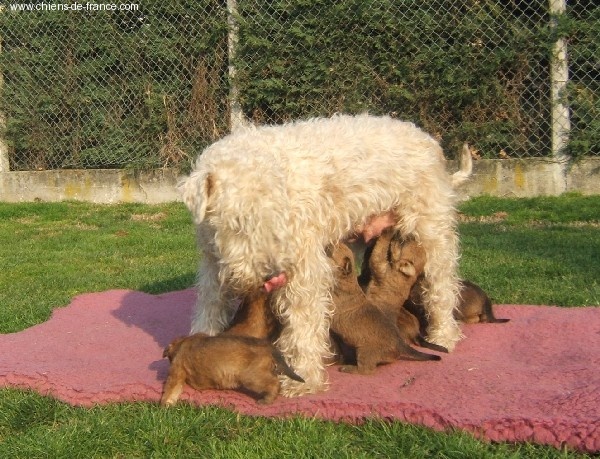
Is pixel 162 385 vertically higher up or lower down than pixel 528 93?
lower down

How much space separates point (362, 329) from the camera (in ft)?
15.9

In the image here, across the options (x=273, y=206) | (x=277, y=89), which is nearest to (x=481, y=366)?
(x=273, y=206)

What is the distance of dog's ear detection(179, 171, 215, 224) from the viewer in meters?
4.20

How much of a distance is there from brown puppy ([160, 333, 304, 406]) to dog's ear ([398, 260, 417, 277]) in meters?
1.38

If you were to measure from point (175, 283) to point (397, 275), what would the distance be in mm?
2788

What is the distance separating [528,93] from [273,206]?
278 inches

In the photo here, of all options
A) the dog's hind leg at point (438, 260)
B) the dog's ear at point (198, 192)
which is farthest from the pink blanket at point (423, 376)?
the dog's ear at point (198, 192)

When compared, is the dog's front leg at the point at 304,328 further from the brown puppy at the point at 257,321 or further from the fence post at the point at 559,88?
the fence post at the point at 559,88

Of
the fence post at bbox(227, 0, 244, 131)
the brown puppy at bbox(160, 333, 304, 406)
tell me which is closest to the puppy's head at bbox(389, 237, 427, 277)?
the brown puppy at bbox(160, 333, 304, 406)

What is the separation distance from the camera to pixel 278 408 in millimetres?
4203

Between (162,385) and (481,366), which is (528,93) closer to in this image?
(481,366)

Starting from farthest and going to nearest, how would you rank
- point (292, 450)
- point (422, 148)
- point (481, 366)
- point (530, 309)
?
1. point (530, 309)
2. point (422, 148)
3. point (481, 366)
4. point (292, 450)

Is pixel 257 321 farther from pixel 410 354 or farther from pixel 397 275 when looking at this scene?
pixel 397 275

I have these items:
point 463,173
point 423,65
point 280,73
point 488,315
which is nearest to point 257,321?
point 488,315
